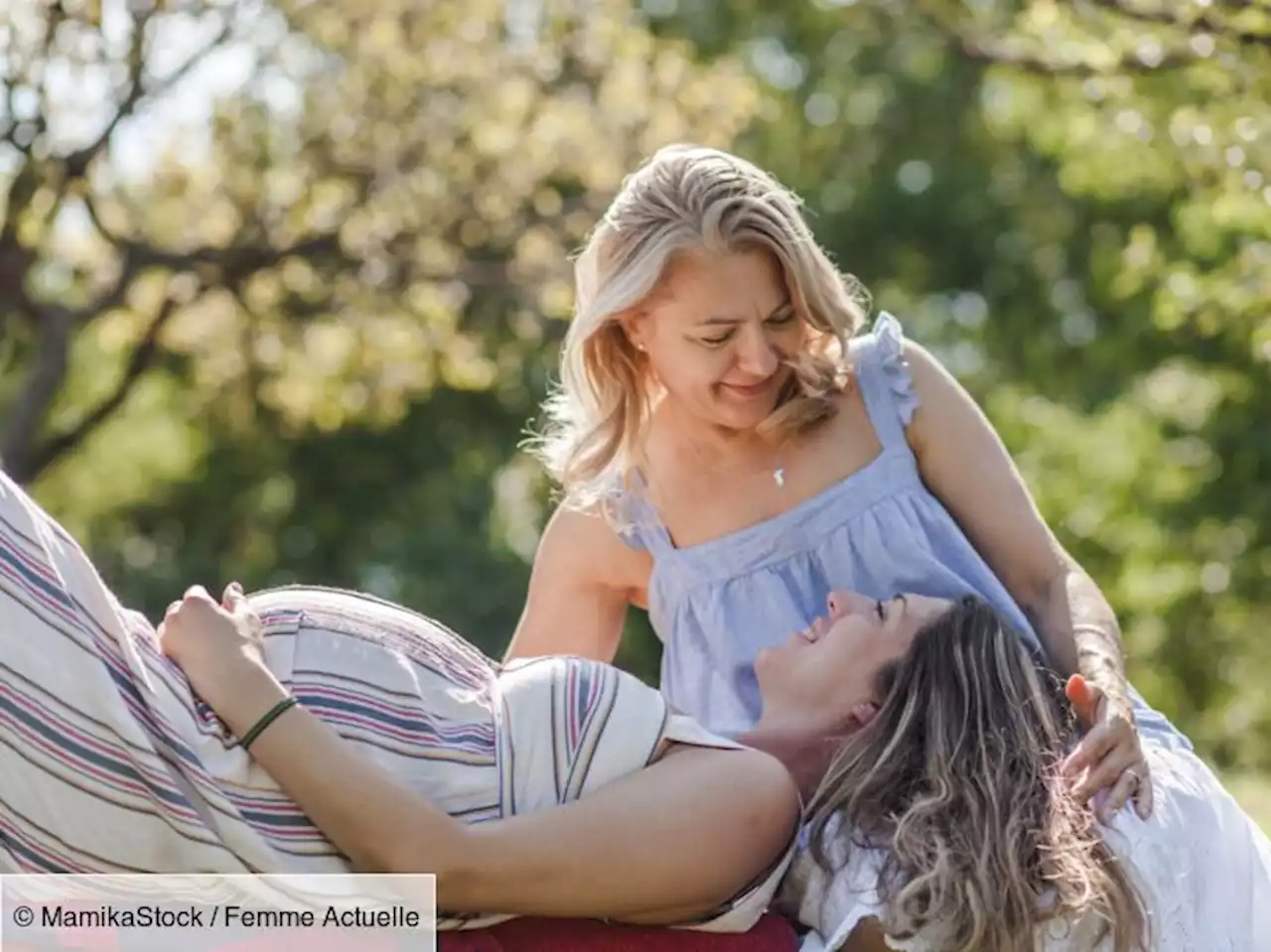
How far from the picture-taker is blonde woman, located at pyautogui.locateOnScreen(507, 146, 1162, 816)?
355cm

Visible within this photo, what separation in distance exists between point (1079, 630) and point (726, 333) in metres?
0.80

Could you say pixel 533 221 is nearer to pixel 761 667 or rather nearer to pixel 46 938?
pixel 761 667

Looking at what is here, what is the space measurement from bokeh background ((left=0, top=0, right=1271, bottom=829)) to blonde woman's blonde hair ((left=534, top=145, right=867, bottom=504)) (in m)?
0.80

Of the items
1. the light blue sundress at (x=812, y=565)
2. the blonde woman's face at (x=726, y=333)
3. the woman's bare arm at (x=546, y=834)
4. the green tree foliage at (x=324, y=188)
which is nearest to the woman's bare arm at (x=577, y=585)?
the light blue sundress at (x=812, y=565)

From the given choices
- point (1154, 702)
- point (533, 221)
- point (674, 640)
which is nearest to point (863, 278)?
point (1154, 702)

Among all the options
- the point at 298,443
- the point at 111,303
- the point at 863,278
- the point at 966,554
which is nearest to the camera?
the point at 966,554

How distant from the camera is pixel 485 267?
11.6m

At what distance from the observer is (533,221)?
11.7 meters

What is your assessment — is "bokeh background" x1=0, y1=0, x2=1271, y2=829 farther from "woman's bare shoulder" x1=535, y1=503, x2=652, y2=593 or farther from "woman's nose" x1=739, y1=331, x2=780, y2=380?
"woman's nose" x1=739, y1=331, x2=780, y2=380

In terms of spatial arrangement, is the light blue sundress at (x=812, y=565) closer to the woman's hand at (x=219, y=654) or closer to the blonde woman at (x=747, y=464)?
the blonde woman at (x=747, y=464)

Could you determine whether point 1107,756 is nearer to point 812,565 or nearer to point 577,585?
point 812,565

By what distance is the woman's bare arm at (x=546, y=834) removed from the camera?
8.59ft

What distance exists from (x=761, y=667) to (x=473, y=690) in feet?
2.12

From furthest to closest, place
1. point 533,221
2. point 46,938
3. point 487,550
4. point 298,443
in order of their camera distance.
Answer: point 298,443 < point 487,550 < point 533,221 < point 46,938
